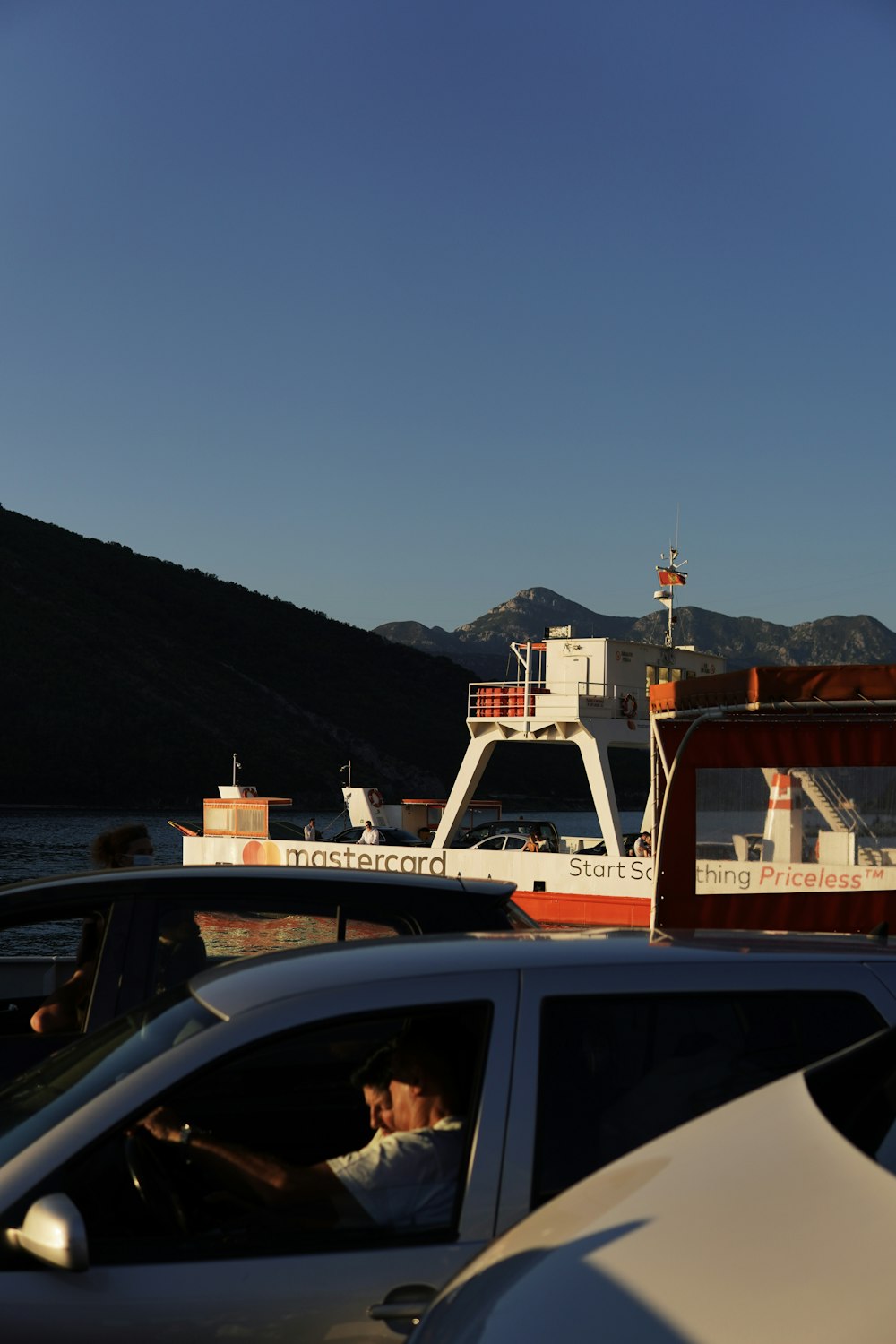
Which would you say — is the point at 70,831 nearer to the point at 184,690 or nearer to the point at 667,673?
the point at 184,690

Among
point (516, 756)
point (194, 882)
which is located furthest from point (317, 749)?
point (194, 882)

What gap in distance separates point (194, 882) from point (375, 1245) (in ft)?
7.79

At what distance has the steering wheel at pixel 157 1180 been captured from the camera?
9.80 feet

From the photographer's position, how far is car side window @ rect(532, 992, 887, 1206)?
3.06 m

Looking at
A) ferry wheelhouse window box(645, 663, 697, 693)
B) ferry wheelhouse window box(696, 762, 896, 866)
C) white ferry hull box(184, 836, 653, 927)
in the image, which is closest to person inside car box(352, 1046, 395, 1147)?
ferry wheelhouse window box(696, 762, 896, 866)

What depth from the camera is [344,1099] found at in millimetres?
3496

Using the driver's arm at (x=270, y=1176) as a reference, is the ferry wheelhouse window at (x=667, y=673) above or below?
above

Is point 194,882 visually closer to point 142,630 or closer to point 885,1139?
point 885,1139

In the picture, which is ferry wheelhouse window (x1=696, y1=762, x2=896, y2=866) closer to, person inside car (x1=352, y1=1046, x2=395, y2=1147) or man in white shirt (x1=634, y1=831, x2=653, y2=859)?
person inside car (x1=352, y1=1046, x2=395, y2=1147)

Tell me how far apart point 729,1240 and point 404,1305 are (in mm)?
960

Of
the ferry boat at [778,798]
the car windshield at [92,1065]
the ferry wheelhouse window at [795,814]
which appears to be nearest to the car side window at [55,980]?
the car windshield at [92,1065]

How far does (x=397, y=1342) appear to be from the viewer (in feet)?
9.18

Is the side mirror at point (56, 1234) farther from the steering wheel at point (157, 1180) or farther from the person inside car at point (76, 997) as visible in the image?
the person inside car at point (76, 997)

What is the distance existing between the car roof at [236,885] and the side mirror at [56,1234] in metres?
2.36
